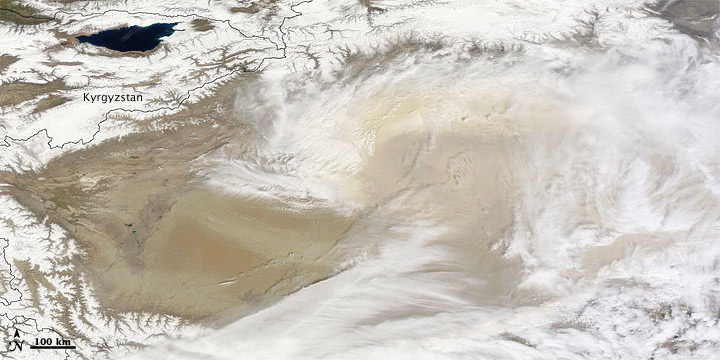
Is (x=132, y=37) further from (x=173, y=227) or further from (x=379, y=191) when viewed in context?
(x=379, y=191)

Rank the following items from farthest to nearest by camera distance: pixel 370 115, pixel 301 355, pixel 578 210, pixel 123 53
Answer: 1. pixel 123 53
2. pixel 370 115
3. pixel 578 210
4. pixel 301 355

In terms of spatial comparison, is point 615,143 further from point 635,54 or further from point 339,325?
point 339,325

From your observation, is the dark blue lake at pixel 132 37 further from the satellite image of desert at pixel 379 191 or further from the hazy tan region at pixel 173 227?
the hazy tan region at pixel 173 227

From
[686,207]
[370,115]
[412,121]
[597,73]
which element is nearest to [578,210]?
[686,207]

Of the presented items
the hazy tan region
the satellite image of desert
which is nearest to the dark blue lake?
the satellite image of desert

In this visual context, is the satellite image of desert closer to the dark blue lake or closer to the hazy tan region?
the hazy tan region

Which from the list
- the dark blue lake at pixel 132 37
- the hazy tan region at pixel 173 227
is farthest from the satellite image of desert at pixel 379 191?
the dark blue lake at pixel 132 37

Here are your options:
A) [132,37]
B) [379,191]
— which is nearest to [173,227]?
[379,191]
